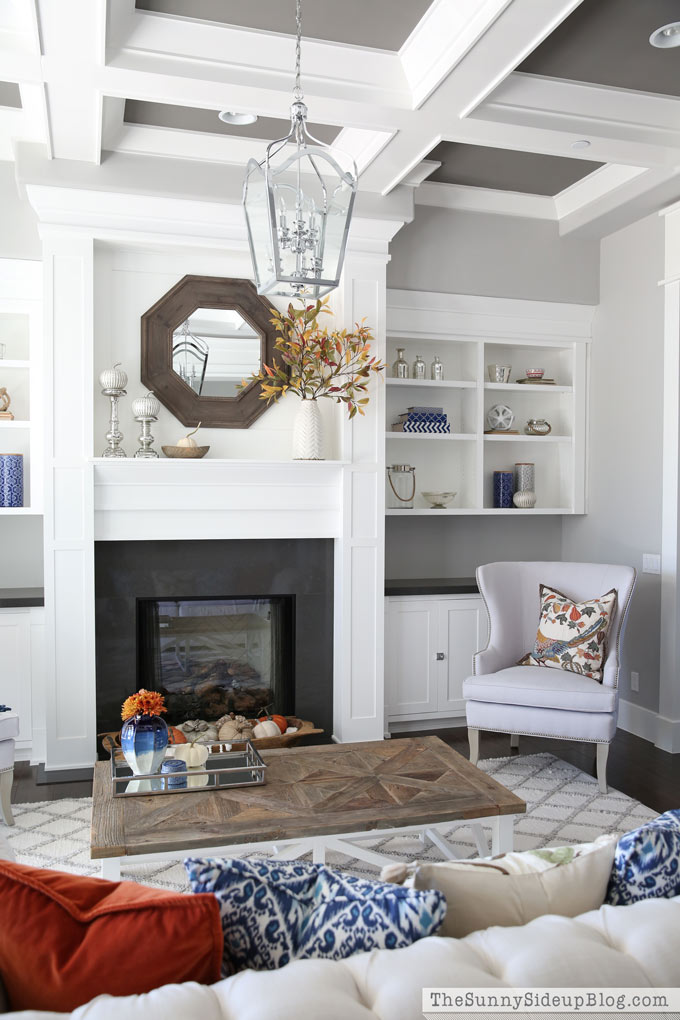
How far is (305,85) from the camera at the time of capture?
3021 mm

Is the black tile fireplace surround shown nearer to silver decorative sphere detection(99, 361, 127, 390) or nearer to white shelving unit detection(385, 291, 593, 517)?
white shelving unit detection(385, 291, 593, 517)

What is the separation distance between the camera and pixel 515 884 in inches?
48.1

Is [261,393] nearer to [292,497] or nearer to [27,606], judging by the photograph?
[292,497]

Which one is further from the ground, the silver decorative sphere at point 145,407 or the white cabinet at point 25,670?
the silver decorative sphere at point 145,407

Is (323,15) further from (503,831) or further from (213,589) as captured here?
(503,831)

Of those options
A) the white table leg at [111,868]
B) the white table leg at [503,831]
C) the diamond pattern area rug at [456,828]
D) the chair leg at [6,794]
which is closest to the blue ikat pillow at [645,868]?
the white table leg at [503,831]

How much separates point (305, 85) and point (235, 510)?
196 cm

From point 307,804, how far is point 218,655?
1.94 meters

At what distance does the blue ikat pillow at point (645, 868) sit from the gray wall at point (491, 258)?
379cm

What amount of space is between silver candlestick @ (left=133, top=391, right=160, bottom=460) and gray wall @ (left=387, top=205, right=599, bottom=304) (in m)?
1.56

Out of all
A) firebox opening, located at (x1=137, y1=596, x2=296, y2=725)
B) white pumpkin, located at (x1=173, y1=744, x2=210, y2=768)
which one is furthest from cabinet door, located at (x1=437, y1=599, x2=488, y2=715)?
white pumpkin, located at (x1=173, y1=744, x2=210, y2=768)

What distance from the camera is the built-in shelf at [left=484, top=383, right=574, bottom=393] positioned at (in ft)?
16.1

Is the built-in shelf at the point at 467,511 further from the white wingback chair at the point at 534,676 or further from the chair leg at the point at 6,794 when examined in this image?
the chair leg at the point at 6,794

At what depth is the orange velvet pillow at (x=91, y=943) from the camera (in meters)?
0.99
